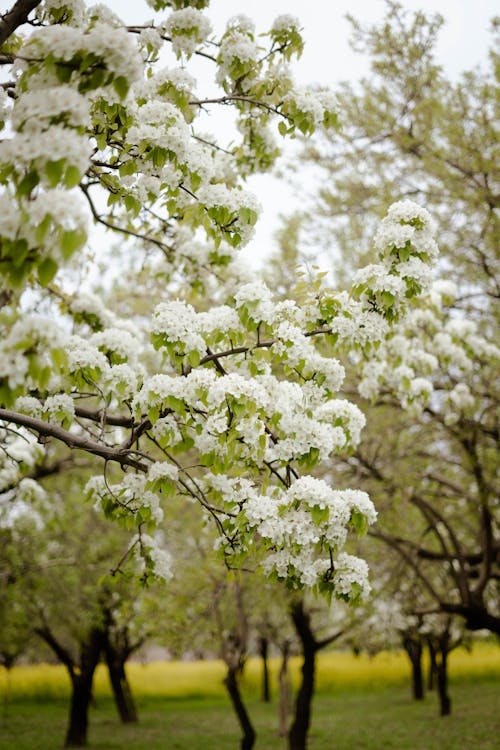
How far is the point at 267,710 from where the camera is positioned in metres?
23.4

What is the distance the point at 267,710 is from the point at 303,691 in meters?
12.0

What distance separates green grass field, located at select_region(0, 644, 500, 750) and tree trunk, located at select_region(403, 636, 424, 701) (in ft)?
1.37

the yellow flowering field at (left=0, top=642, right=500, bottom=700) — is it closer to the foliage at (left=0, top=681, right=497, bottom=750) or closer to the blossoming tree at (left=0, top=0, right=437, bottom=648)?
the foliage at (left=0, top=681, right=497, bottom=750)

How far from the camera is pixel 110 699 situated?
27.1 m

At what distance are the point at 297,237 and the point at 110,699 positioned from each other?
22.8 meters

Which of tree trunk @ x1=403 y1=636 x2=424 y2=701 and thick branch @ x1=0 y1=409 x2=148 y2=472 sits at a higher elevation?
thick branch @ x1=0 y1=409 x2=148 y2=472

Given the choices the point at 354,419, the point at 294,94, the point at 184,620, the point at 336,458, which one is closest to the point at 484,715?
the point at 184,620

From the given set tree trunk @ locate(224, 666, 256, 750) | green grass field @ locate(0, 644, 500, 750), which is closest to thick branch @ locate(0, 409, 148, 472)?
tree trunk @ locate(224, 666, 256, 750)

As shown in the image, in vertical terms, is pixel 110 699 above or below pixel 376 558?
below

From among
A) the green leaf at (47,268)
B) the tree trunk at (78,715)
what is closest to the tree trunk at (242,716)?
the tree trunk at (78,715)

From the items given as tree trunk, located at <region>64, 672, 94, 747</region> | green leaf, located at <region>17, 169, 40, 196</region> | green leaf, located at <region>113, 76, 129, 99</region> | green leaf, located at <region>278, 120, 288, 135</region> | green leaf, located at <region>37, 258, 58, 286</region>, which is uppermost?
green leaf, located at <region>278, 120, 288, 135</region>

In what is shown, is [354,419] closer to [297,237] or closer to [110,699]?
[297,237]

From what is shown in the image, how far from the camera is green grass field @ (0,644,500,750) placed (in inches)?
601

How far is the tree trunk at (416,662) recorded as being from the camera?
909 inches
